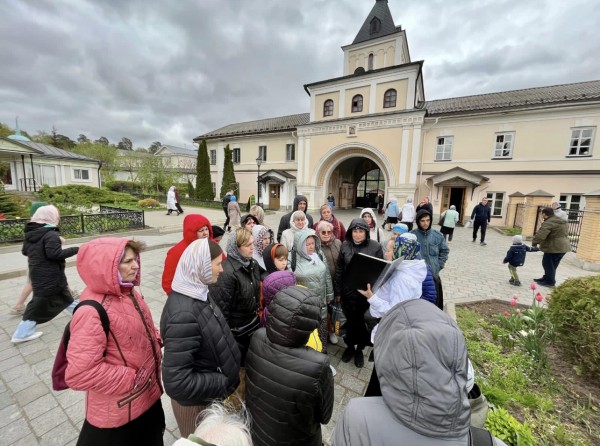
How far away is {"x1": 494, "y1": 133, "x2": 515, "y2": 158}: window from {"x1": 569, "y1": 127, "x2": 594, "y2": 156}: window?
2.89 m

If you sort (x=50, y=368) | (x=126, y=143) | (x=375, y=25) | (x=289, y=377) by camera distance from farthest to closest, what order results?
(x=126, y=143)
(x=375, y=25)
(x=50, y=368)
(x=289, y=377)

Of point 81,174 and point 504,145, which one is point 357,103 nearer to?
point 504,145

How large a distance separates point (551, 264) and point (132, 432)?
8222mm

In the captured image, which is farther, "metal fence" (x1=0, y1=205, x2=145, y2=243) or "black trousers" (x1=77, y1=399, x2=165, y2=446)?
"metal fence" (x1=0, y1=205, x2=145, y2=243)

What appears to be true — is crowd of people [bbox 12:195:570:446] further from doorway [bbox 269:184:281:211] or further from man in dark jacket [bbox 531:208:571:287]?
doorway [bbox 269:184:281:211]

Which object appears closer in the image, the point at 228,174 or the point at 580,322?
the point at 580,322

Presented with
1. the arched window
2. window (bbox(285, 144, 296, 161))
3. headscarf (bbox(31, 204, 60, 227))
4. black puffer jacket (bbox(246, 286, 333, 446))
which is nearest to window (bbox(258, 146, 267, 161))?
window (bbox(285, 144, 296, 161))

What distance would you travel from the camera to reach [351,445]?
105cm

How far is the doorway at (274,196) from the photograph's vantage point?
80.4 ft

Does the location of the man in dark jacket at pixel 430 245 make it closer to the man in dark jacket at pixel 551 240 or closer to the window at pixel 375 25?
the man in dark jacket at pixel 551 240

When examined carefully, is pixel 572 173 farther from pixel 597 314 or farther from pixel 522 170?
pixel 597 314

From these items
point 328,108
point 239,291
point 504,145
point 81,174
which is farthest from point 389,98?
point 81,174

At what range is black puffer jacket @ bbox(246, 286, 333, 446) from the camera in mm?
1365

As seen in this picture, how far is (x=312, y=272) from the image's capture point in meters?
2.96
